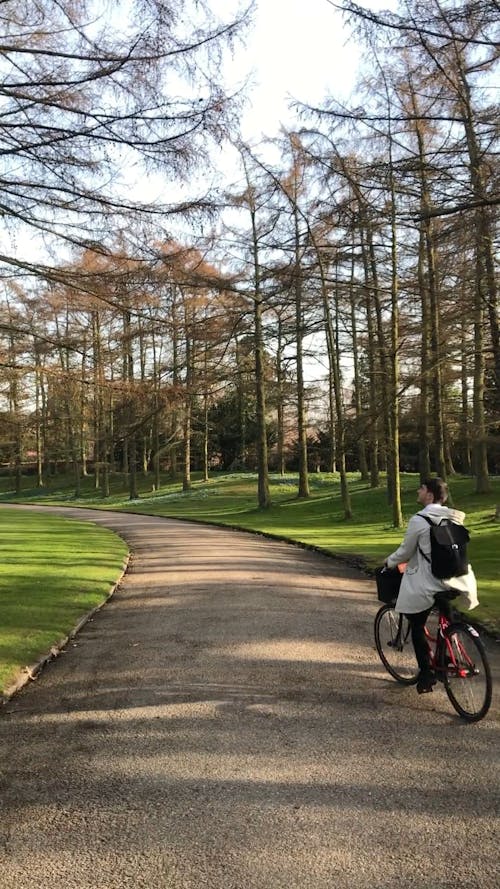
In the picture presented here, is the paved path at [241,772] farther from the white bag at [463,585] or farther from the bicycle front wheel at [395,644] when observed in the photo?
the white bag at [463,585]

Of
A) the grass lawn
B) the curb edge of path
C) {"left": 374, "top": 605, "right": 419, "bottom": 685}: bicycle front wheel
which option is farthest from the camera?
the grass lawn

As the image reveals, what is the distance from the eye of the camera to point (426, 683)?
15.7ft

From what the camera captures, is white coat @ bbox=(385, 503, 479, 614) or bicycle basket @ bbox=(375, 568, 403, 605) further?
bicycle basket @ bbox=(375, 568, 403, 605)

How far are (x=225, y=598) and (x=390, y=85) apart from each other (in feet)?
23.7

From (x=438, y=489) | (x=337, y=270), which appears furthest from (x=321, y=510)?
(x=438, y=489)

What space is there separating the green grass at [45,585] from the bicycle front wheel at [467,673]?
11.4 feet

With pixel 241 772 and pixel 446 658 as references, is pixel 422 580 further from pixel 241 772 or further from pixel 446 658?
pixel 241 772

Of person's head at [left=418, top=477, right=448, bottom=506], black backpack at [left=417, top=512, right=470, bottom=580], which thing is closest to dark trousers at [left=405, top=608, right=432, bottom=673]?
black backpack at [left=417, top=512, right=470, bottom=580]

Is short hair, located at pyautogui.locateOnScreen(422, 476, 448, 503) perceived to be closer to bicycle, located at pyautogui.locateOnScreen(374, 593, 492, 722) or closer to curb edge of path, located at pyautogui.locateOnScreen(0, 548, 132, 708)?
bicycle, located at pyautogui.locateOnScreen(374, 593, 492, 722)

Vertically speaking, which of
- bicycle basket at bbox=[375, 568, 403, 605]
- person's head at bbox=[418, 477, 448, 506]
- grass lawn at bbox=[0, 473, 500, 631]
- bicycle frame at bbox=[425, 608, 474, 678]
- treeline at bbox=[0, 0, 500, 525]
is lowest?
grass lawn at bbox=[0, 473, 500, 631]

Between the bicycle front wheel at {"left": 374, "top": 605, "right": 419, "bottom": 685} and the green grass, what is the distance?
313cm

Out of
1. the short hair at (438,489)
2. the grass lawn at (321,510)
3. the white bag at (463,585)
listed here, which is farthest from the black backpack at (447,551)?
the grass lawn at (321,510)

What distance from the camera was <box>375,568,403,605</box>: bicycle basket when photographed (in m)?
5.20

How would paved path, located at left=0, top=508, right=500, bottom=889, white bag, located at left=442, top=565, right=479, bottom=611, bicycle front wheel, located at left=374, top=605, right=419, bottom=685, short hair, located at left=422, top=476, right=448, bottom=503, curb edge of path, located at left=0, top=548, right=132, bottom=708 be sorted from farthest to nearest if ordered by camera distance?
bicycle front wheel, located at left=374, top=605, right=419, bottom=685 → curb edge of path, located at left=0, top=548, right=132, bottom=708 → short hair, located at left=422, top=476, right=448, bottom=503 → white bag, located at left=442, top=565, right=479, bottom=611 → paved path, located at left=0, top=508, right=500, bottom=889
